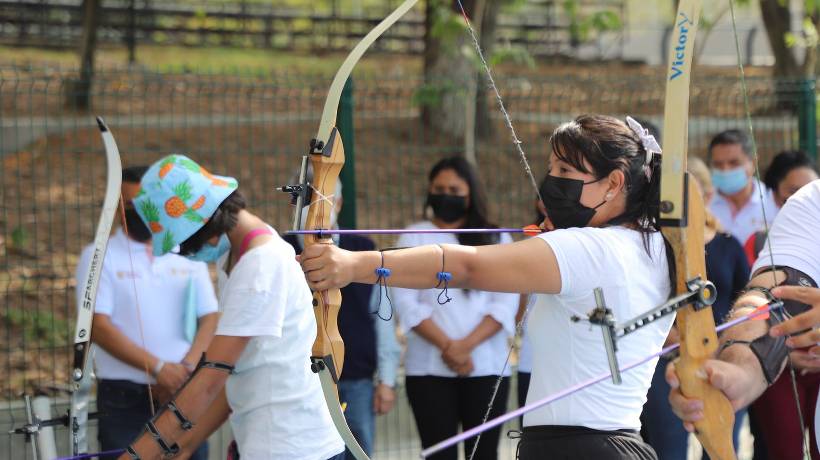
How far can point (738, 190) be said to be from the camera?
20.3 ft

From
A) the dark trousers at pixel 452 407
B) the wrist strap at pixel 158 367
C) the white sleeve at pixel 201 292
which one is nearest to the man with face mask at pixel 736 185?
the dark trousers at pixel 452 407

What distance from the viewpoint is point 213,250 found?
3502mm

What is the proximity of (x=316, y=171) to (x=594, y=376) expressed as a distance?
895 mm

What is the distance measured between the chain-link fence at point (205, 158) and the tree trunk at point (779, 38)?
5.35 m

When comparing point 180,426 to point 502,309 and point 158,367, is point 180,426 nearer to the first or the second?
point 158,367

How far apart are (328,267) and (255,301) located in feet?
2.60

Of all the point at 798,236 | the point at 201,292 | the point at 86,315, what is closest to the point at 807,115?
the point at 201,292

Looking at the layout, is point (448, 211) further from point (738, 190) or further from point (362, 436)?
point (738, 190)

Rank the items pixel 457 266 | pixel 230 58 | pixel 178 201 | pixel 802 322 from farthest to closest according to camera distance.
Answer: pixel 230 58
pixel 178 201
pixel 802 322
pixel 457 266

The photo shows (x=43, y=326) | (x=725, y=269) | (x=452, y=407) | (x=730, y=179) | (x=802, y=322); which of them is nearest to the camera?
(x=802, y=322)

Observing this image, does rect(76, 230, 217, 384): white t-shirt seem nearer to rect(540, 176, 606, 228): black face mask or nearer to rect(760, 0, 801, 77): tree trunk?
rect(540, 176, 606, 228): black face mask

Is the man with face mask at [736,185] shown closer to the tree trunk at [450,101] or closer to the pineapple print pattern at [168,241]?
the tree trunk at [450,101]

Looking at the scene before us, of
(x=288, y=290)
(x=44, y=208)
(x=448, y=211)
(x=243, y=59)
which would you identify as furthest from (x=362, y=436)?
(x=243, y=59)

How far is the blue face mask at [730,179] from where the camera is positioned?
613cm
